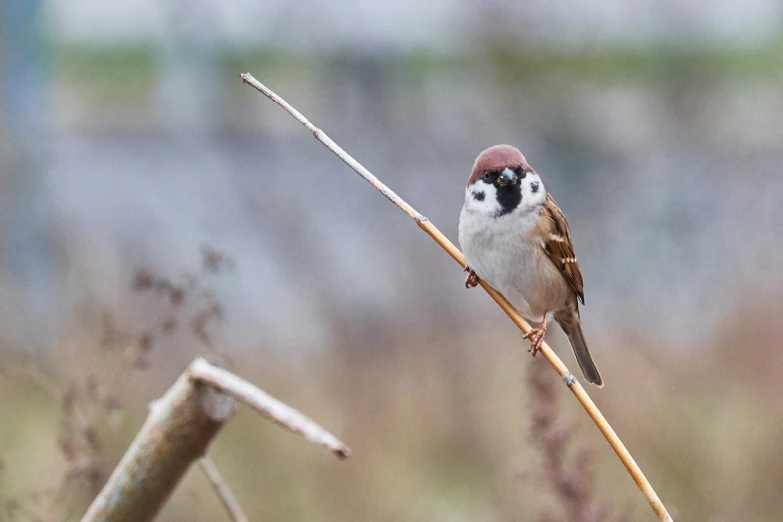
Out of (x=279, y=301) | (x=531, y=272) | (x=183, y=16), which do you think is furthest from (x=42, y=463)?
(x=183, y=16)

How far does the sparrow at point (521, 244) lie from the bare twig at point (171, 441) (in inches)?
46.6

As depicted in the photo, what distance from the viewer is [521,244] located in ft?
7.41

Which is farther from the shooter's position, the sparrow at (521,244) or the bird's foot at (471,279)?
the bird's foot at (471,279)

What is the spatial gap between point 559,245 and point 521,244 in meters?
0.18

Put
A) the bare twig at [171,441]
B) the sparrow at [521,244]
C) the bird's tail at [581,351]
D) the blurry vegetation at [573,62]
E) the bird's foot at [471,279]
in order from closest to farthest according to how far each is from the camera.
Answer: the bare twig at [171,441] → the sparrow at [521,244] → the bird's foot at [471,279] → the bird's tail at [581,351] → the blurry vegetation at [573,62]

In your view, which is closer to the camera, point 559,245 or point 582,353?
point 559,245

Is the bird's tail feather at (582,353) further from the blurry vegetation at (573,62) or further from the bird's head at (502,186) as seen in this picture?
the blurry vegetation at (573,62)

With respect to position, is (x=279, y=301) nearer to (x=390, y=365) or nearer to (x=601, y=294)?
(x=390, y=365)

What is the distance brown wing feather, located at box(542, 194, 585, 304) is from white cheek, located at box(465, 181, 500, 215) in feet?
0.75

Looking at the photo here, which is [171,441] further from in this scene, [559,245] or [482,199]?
[559,245]

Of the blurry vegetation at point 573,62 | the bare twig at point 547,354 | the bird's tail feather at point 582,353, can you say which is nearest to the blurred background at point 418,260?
the blurry vegetation at point 573,62

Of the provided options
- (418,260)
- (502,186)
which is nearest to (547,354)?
(502,186)

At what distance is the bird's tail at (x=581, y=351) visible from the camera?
2463 millimetres

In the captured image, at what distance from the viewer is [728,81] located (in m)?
5.43
